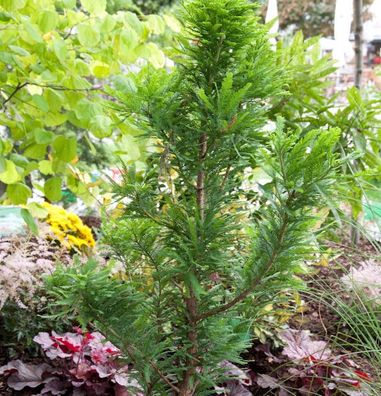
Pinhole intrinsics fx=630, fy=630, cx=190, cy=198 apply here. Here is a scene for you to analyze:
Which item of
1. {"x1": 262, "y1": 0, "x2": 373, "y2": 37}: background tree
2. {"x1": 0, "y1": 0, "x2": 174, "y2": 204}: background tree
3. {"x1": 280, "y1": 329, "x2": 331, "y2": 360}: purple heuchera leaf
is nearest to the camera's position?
{"x1": 0, "y1": 0, "x2": 174, "y2": 204}: background tree

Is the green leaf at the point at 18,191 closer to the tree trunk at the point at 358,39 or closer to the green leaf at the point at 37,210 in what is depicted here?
the green leaf at the point at 37,210

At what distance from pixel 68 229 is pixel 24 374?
1.01 meters

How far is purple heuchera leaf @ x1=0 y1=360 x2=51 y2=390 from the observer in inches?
69.2

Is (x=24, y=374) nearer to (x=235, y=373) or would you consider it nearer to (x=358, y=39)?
(x=235, y=373)

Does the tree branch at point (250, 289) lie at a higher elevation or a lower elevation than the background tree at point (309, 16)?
lower

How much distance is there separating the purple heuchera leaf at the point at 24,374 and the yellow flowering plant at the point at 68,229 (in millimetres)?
719

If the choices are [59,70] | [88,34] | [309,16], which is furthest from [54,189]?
[309,16]

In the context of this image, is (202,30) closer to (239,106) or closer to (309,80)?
(239,106)

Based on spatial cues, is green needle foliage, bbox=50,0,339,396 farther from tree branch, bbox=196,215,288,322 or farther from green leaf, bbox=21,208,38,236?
green leaf, bbox=21,208,38,236

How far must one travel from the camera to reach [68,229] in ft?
8.97

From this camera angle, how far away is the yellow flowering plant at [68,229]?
2.56m

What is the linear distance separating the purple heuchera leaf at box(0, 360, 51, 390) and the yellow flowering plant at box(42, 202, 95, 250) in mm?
719

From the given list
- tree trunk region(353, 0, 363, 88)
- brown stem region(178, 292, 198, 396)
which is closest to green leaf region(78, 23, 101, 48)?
brown stem region(178, 292, 198, 396)

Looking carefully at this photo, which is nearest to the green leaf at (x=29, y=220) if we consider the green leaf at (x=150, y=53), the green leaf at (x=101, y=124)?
the green leaf at (x=101, y=124)
